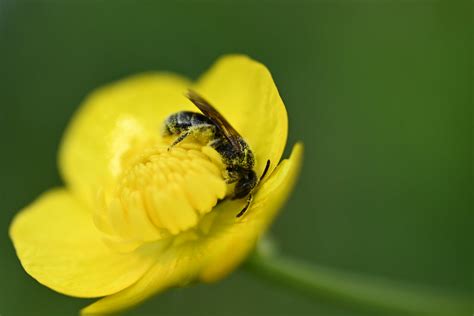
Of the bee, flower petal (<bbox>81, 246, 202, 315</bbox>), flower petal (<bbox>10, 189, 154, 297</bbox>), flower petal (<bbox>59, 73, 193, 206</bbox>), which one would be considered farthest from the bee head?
flower petal (<bbox>59, 73, 193, 206</bbox>)

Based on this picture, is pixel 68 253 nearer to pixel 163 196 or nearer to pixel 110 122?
pixel 163 196

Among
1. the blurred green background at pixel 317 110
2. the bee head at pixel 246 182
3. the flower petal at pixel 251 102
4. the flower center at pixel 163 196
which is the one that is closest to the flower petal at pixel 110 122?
the flower petal at pixel 251 102

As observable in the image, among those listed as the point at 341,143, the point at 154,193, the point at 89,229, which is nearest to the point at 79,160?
the point at 89,229

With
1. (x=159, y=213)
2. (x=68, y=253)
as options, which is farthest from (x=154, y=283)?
(x=68, y=253)

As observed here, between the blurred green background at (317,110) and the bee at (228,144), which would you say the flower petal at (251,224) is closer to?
the bee at (228,144)

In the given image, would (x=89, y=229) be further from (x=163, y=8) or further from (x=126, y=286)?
(x=163, y=8)
